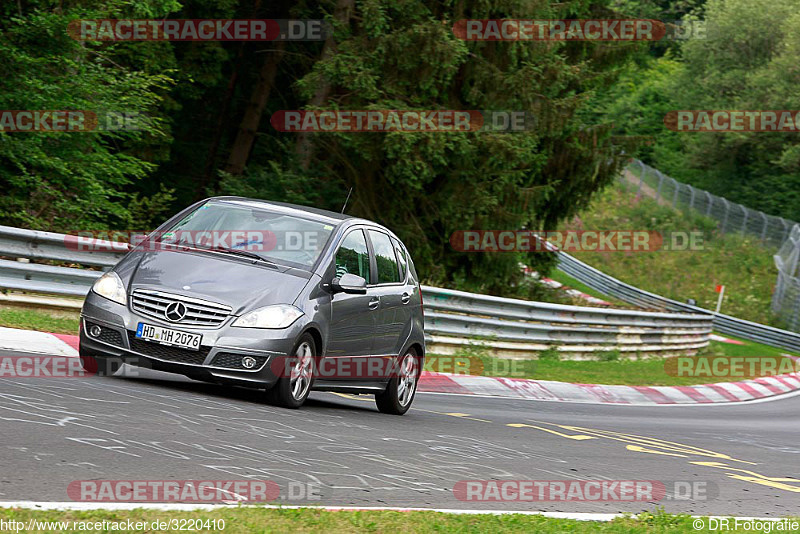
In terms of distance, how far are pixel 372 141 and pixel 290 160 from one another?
2.64 meters

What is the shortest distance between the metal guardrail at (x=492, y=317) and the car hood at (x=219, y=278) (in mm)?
4095

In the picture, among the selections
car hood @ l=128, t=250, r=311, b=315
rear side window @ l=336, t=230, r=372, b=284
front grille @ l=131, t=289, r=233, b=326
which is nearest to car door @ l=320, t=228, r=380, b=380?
rear side window @ l=336, t=230, r=372, b=284

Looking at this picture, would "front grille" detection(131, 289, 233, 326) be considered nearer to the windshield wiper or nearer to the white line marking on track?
the windshield wiper

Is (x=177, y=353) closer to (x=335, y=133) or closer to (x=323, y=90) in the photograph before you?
(x=335, y=133)

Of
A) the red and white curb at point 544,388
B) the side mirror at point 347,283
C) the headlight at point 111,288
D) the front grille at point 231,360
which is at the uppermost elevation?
the side mirror at point 347,283

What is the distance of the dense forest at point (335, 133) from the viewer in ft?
56.0

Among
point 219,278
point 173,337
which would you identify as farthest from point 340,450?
point 219,278

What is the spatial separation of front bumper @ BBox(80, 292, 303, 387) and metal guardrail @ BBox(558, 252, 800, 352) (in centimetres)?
2968

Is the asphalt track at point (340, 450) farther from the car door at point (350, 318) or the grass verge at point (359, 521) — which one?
the car door at point (350, 318)

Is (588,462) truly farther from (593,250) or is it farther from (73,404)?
(593,250)

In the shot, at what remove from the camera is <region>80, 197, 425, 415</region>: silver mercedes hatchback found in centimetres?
856

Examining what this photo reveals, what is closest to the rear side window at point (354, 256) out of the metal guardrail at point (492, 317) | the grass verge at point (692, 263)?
the metal guardrail at point (492, 317)

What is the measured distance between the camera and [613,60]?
91.2 feet

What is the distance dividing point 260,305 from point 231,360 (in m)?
0.50
